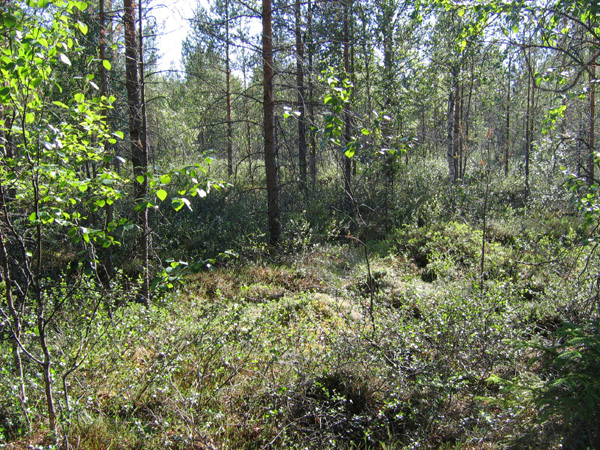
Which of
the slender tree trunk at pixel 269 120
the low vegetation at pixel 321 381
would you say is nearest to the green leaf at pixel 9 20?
the low vegetation at pixel 321 381

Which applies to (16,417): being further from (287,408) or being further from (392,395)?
(392,395)

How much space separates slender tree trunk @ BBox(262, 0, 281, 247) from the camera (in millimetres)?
9133

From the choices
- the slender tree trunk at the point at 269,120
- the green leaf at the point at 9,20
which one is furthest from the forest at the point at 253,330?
the slender tree trunk at the point at 269,120

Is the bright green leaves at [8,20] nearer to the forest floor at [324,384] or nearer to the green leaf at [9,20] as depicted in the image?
→ the green leaf at [9,20]

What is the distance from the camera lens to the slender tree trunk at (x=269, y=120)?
360 inches

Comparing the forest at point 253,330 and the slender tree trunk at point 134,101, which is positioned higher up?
the slender tree trunk at point 134,101

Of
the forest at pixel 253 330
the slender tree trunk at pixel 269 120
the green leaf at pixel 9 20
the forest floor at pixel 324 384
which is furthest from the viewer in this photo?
the slender tree trunk at pixel 269 120

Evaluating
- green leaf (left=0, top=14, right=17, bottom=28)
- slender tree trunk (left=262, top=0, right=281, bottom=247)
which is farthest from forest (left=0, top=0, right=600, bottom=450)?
slender tree trunk (left=262, top=0, right=281, bottom=247)

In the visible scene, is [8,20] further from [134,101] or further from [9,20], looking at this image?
[134,101]

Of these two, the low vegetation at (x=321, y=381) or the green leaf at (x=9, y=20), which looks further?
the low vegetation at (x=321, y=381)

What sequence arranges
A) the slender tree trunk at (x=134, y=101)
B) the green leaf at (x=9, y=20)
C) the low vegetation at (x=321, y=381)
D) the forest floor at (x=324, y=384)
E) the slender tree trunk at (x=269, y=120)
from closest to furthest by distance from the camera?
the green leaf at (x=9, y=20)
the low vegetation at (x=321, y=381)
the forest floor at (x=324, y=384)
the slender tree trunk at (x=134, y=101)
the slender tree trunk at (x=269, y=120)

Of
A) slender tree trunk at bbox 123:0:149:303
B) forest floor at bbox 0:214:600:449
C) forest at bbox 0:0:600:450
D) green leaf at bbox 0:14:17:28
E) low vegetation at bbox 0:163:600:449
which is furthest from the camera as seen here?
slender tree trunk at bbox 123:0:149:303

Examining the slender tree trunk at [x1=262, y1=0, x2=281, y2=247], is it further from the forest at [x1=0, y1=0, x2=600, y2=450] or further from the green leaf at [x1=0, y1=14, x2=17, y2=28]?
the green leaf at [x1=0, y1=14, x2=17, y2=28]

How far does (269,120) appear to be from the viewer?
32.0 feet
